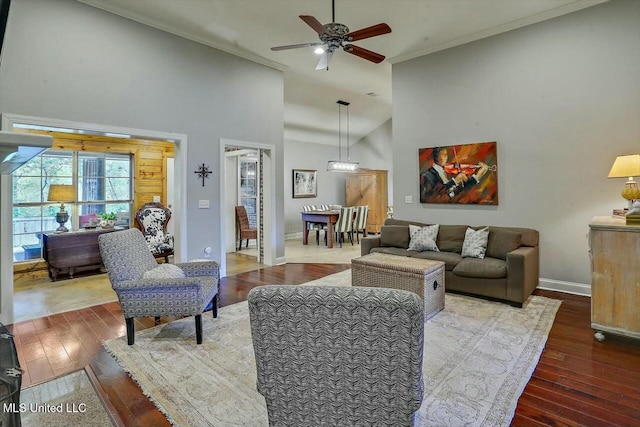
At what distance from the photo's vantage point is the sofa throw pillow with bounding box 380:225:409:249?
16.4ft

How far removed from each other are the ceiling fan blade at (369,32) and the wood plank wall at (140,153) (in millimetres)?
4119

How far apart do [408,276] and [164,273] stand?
237 centimetres

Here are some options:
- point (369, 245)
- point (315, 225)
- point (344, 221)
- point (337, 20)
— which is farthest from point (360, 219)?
point (337, 20)

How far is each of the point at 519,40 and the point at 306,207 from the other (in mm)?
6186

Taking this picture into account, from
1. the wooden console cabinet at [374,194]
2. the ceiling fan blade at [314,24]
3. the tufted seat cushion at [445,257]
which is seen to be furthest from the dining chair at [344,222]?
the ceiling fan blade at [314,24]

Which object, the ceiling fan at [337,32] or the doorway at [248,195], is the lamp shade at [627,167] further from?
the doorway at [248,195]

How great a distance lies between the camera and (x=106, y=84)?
13.0 feet

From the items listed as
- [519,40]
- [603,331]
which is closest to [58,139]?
[519,40]

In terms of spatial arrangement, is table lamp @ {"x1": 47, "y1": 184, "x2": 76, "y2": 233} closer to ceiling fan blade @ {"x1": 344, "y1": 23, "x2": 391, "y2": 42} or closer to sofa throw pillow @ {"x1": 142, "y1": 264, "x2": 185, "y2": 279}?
sofa throw pillow @ {"x1": 142, "y1": 264, "x2": 185, "y2": 279}

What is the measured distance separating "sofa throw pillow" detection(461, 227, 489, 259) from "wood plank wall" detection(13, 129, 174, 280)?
5307 mm

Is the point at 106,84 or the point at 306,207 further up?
the point at 106,84

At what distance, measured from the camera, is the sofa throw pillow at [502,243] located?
13.5 ft

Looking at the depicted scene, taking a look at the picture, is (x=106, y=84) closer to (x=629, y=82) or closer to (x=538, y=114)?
(x=538, y=114)

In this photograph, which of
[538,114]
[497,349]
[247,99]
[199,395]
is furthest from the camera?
[247,99]
